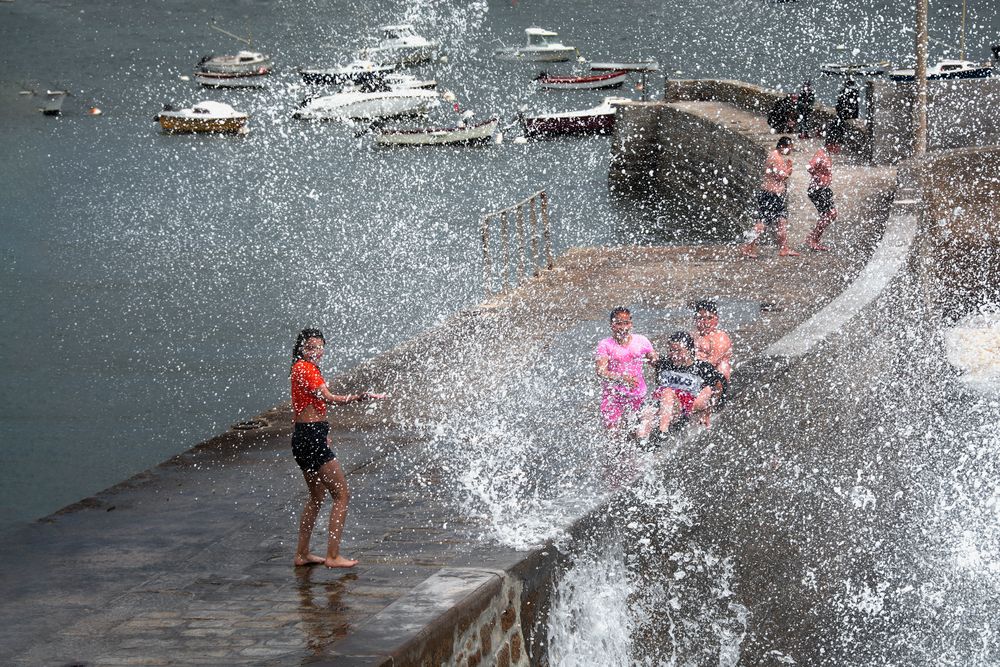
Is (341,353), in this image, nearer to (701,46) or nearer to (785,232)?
(785,232)

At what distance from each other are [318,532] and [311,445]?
5.83ft

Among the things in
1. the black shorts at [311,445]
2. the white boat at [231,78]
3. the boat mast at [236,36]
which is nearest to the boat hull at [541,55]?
the white boat at [231,78]

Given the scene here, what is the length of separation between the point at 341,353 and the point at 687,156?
1289 centimetres

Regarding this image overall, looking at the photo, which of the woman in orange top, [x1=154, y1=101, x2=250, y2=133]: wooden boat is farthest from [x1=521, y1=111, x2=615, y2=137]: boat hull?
the woman in orange top

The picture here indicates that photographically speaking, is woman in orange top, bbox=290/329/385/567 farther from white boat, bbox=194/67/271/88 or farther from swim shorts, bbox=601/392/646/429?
white boat, bbox=194/67/271/88

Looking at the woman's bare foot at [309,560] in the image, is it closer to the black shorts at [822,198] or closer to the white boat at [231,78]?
the black shorts at [822,198]

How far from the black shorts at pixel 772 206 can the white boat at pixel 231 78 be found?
9434 centimetres

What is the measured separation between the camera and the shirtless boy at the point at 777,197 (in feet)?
64.4

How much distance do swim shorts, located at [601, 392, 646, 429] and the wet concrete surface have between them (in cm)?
80

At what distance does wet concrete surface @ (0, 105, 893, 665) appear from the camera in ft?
29.4

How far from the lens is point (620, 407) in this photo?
11852 millimetres

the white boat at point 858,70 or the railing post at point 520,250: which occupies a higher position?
the white boat at point 858,70

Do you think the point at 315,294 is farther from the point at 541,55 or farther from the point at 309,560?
the point at 541,55

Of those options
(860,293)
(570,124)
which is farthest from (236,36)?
(860,293)
